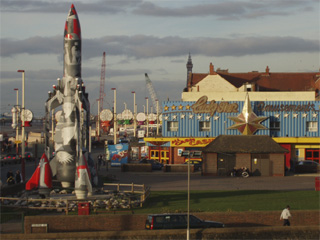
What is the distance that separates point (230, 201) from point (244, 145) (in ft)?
78.2

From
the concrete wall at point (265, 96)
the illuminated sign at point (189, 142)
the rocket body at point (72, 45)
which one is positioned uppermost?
the rocket body at point (72, 45)

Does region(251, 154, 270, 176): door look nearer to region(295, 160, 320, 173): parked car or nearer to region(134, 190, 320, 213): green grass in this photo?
region(295, 160, 320, 173): parked car

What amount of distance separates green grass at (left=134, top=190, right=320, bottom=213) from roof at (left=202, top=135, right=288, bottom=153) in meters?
16.6

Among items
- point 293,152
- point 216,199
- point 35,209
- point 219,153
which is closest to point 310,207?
point 216,199

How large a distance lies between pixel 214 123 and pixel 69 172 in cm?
3412

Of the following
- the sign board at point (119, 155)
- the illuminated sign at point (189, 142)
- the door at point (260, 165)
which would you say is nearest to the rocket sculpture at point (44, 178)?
the door at point (260, 165)

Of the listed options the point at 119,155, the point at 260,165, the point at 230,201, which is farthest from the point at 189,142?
the point at 230,201

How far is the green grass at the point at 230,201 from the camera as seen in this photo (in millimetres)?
34969

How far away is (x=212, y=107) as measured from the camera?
7319 centimetres

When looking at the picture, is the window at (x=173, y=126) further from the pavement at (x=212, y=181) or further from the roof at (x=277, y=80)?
the roof at (x=277, y=80)

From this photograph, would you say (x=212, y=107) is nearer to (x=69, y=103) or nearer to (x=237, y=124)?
(x=237, y=124)

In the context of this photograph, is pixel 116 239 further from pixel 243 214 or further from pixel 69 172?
pixel 69 172

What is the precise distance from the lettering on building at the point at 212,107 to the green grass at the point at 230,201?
1148 inches

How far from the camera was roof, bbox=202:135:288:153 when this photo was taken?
60.2m
